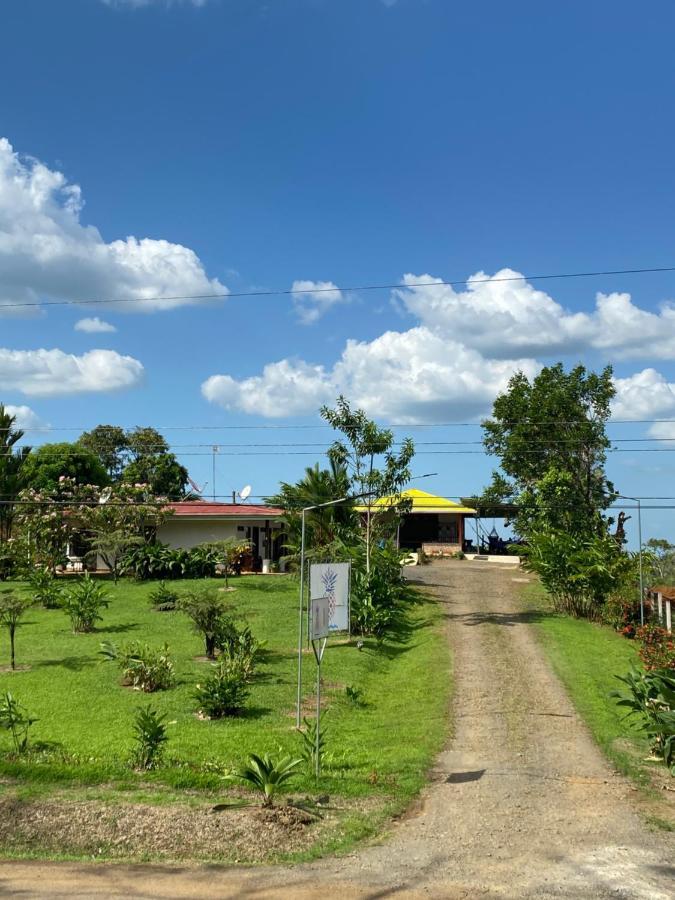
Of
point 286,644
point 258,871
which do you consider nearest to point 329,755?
point 258,871

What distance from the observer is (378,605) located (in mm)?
24766

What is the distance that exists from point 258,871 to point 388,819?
6.78 ft

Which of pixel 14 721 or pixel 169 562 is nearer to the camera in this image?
pixel 14 721

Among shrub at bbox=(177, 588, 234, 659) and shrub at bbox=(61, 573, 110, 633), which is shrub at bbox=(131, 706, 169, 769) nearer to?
shrub at bbox=(177, 588, 234, 659)

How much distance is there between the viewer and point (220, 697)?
14.4 m

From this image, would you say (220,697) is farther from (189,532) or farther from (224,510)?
(224,510)

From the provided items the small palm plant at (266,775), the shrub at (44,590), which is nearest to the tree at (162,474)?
the shrub at (44,590)

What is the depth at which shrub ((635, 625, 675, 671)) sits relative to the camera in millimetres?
16916

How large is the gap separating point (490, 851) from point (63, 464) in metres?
46.1

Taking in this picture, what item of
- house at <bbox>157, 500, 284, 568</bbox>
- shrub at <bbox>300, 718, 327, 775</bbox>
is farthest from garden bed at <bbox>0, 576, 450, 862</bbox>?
house at <bbox>157, 500, 284, 568</bbox>

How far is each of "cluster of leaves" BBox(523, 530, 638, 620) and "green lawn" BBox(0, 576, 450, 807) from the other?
4.54 metres

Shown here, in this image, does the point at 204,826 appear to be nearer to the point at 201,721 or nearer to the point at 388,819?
the point at 388,819

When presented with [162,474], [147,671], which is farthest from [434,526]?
[147,671]

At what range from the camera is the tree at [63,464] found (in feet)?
163
